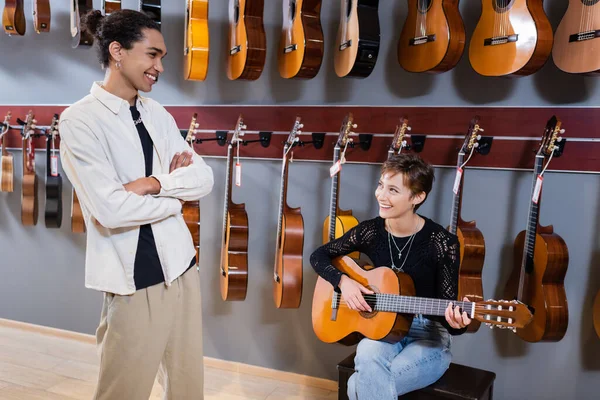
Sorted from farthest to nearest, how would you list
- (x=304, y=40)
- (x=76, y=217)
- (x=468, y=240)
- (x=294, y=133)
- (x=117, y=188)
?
(x=76, y=217) < (x=294, y=133) < (x=304, y=40) < (x=468, y=240) < (x=117, y=188)

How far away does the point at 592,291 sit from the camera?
2350 millimetres

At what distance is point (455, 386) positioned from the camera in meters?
1.99

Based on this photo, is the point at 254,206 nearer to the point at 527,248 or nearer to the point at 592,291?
the point at 527,248

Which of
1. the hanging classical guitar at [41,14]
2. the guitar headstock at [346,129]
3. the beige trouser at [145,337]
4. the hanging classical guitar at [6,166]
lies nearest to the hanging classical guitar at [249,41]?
the guitar headstock at [346,129]

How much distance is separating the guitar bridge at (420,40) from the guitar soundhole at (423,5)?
11 centimetres

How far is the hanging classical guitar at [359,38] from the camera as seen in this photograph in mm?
2338

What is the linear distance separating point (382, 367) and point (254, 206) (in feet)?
4.34

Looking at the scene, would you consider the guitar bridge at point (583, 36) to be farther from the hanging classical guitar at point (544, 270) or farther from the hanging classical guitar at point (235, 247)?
the hanging classical guitar at point (235, 247)

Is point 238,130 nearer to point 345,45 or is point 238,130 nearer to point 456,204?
point 345,45

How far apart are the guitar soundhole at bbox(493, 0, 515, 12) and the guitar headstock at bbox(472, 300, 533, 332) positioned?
1068 mm

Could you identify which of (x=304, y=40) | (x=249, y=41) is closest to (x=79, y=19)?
(x=249, y=41)

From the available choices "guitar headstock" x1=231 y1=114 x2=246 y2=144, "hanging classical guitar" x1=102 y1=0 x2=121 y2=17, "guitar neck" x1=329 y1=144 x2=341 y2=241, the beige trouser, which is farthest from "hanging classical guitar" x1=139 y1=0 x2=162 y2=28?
the beige trouser

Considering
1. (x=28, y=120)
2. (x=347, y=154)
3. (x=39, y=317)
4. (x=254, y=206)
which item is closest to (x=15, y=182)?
(x=28, y=120)

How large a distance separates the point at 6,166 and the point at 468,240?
269 centimetres
